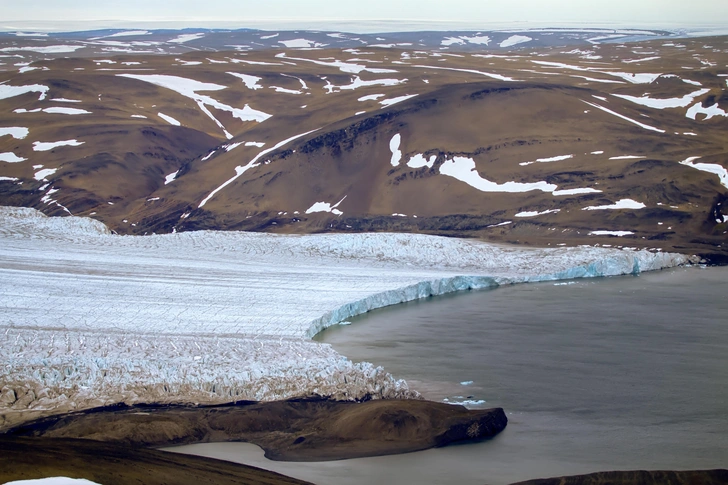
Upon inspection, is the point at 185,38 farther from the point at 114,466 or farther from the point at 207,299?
the point at 114,466

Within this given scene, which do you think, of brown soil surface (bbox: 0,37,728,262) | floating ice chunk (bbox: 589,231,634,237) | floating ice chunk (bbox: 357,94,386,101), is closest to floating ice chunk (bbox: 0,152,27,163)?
brown soil surface (bbox: 0,37,728,262)

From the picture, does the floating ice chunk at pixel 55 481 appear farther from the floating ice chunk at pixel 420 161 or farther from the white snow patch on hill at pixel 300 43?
the white snow patch on hill at pixel 300 43

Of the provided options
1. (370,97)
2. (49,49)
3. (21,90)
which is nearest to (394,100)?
(370,97)

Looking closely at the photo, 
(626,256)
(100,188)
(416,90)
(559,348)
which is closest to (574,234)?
(626,256)

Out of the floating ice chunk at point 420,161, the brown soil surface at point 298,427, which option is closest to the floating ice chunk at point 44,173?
the floating ice chunk at point 420,161

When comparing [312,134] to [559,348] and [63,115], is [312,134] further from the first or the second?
[559,348]

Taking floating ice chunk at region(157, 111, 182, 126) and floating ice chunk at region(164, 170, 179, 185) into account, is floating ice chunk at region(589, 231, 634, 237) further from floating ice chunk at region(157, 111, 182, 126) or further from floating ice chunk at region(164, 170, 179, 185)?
floating ice chunk at region(157, 111, 182, 126)
